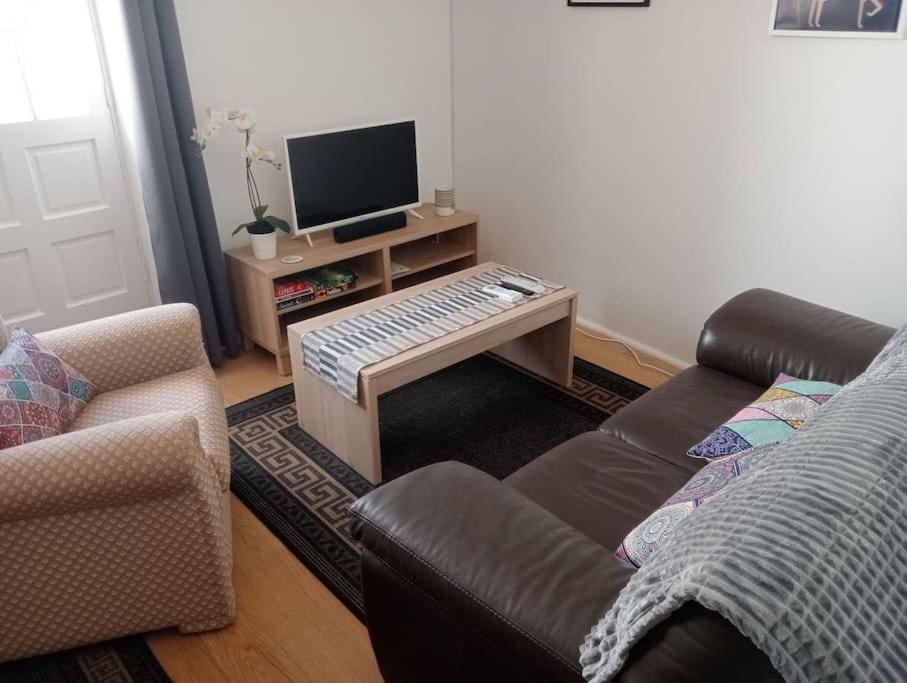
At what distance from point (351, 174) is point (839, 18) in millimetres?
2095

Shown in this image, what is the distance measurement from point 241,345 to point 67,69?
138 cm

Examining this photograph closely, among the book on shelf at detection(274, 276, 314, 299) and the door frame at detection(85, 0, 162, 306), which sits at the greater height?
the door frame at detection(85, 0, 162, 306)

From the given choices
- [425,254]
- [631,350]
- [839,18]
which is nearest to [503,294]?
[631,350]

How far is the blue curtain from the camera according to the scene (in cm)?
279

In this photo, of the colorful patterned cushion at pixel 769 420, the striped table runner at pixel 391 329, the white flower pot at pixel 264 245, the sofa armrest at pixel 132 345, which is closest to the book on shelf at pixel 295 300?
the white flower pot at pixel 264 245

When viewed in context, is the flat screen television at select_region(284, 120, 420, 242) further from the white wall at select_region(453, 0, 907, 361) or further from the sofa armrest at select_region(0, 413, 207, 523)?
the sofa armrest at select_region(0, 413, 207, 523)

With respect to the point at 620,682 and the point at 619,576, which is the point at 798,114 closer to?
the point at 619,576

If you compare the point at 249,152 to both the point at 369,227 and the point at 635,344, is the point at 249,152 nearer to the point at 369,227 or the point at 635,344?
the point at 369,227

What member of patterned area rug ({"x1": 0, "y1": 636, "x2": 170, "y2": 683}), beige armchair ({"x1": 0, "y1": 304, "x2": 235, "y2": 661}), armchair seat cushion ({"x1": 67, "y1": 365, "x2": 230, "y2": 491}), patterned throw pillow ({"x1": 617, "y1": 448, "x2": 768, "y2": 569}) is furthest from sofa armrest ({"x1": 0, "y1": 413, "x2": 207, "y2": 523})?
patterned throw pillow ({"x1": 617, "y1": 448, "x2": 768, "y2": 569})

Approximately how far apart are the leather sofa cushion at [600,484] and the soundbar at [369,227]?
1.86 meters

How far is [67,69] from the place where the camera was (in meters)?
2.94

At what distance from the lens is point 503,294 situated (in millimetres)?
2871

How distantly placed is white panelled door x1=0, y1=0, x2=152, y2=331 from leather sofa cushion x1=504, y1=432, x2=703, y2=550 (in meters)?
2.31

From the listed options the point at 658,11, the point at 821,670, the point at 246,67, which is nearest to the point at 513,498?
the point at 821,670
